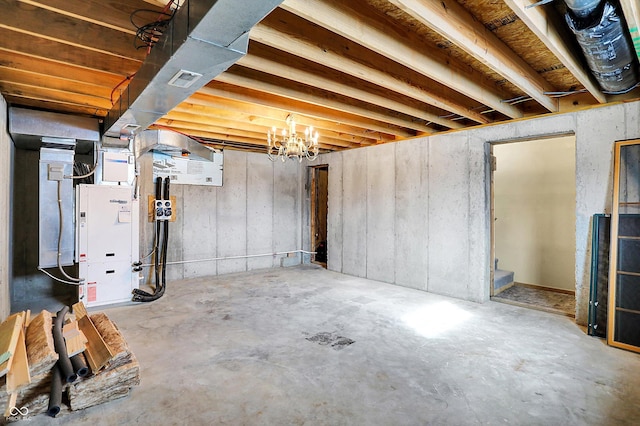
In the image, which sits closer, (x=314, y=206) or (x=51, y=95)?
(x=51, y=95)

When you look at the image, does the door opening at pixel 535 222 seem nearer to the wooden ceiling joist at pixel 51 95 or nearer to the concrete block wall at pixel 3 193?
the wooden ceiling joist at pixel 51 95

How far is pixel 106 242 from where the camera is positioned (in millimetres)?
4031

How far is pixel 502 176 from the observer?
5527mm

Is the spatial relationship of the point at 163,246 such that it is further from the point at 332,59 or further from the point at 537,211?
the point at 537,211

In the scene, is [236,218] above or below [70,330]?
above

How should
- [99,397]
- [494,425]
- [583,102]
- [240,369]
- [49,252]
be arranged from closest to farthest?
[494,425]
[99,397]
[240,369]
[583,102]
[49,252]

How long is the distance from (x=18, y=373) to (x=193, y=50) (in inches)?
85.0

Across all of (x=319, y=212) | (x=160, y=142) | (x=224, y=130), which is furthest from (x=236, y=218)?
(x=160, y=142)

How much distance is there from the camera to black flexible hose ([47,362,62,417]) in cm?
190

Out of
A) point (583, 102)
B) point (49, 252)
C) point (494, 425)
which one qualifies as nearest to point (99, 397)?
point (494, 425)

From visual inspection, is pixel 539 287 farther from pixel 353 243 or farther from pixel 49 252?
pixel 49 252

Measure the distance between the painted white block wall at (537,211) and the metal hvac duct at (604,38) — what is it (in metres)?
2.70

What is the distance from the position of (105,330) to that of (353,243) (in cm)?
417

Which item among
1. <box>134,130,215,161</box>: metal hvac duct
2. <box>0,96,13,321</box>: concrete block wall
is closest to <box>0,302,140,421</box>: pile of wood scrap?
<box>0,96,13,321</box>: concrete block wall
